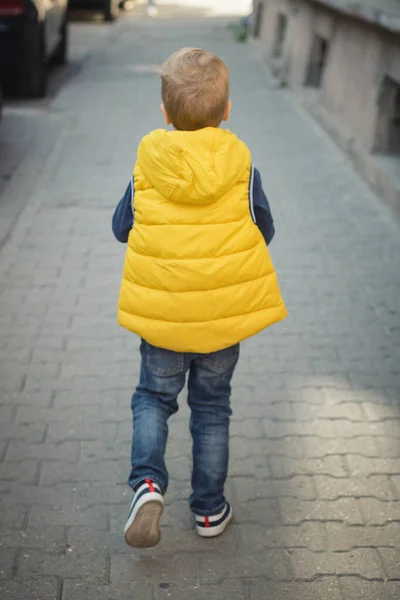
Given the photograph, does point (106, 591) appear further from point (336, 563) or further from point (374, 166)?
point (374, 166)

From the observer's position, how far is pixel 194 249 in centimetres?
265

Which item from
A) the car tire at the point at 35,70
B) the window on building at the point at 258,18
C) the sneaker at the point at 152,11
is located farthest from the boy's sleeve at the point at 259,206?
the sneaker at the point at 152,11

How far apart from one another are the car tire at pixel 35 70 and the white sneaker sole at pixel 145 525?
884cm

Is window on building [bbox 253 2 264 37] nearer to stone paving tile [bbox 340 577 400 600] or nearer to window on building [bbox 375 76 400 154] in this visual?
window on building [bbox 375 76 400 154]

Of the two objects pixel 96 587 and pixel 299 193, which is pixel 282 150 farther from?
pixel 96 587

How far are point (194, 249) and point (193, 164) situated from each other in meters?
0.27

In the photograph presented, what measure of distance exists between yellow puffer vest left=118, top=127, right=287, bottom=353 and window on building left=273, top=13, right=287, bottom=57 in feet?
38.8

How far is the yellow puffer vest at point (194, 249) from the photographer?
259 centimetres

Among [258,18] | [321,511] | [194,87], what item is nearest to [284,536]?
[321,511]

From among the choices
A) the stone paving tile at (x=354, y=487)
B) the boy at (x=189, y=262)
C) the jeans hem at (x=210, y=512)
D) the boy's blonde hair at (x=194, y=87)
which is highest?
the boy's blonde hair at (x=194, y=87)

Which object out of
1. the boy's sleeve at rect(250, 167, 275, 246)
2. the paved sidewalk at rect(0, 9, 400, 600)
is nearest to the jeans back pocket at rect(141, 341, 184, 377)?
the boy's sleeve at rect(250, 167, 275, 246)

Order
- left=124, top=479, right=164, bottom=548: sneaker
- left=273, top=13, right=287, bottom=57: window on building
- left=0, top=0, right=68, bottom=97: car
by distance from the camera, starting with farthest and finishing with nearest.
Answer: left=273, top=13, right=287, bottom=57: window on building
left=0, top=0, right=68, bottom=97: car
left=124, top=479, right=164, bottom=548: sneaker

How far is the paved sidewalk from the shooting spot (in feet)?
9.50

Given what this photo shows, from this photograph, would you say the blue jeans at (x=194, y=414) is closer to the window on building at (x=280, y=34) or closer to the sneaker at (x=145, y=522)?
the sneaker at (x=145, y=522)
